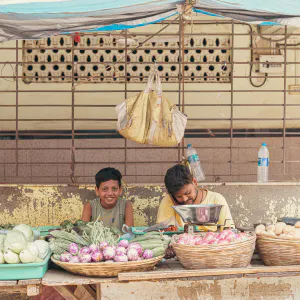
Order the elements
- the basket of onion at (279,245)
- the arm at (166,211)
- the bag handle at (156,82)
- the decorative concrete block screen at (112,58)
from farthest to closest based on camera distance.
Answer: the decorative concrete block screen at (112,58) < the bag handle at (156,82) < the arm at (166,211) < the basket of onion at (279,245)

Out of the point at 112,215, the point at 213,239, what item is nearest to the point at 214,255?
the point at 213,239

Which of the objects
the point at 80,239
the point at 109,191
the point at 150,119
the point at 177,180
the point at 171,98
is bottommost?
the point at 80,239

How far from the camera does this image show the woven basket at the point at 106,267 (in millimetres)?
3317

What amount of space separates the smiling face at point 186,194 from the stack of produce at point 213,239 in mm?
883

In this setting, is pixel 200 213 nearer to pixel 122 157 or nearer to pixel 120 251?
pixel 120 251

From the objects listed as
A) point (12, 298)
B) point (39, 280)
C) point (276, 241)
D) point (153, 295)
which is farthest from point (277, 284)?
point (12, 298)

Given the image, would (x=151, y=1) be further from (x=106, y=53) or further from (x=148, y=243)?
(x=106, y=53)

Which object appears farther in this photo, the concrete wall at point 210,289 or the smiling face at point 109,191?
the smiling face at point 109,191

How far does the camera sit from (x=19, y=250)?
11.1ft

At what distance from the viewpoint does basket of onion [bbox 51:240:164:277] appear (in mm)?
3334

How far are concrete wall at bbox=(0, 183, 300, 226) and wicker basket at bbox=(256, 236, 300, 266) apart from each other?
2.20m

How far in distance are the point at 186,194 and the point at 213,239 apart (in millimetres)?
1043

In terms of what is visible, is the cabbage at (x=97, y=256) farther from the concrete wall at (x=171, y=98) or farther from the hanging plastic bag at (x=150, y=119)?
the concrete wall at (x=171, y=98)

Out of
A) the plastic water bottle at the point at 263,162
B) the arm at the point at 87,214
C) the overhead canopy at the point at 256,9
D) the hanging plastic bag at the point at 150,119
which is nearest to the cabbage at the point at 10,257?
the arm at the point at 87,214
